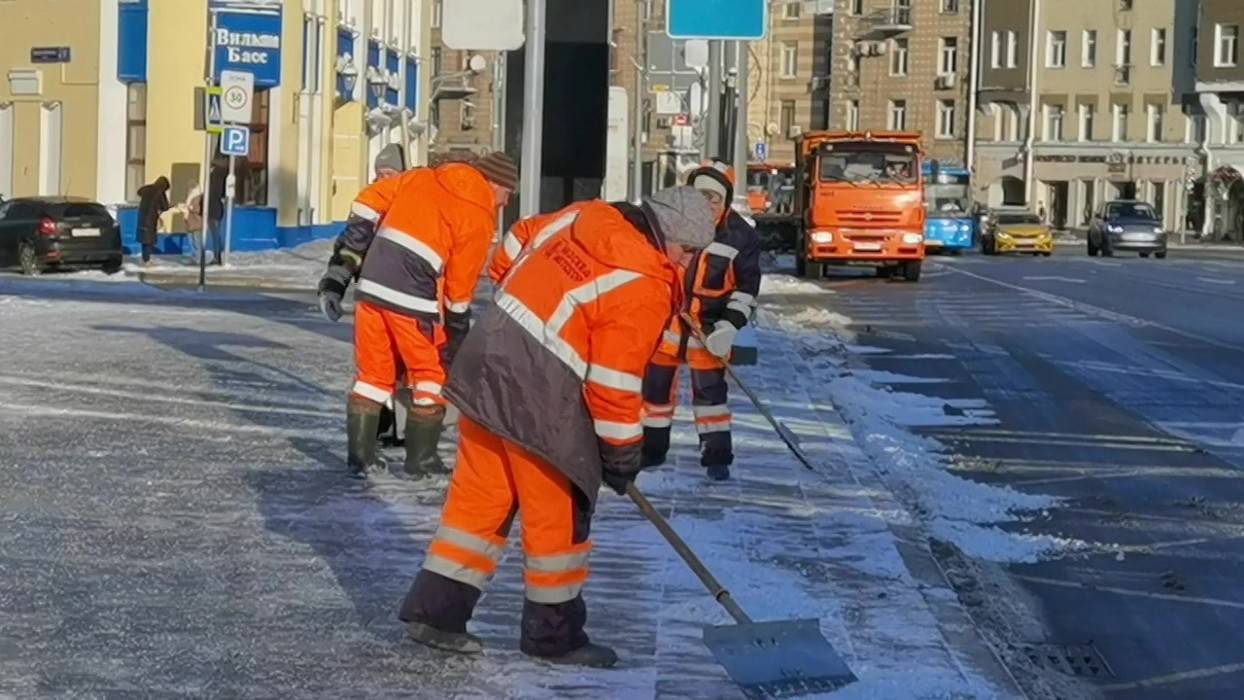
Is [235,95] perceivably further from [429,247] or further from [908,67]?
[908,67]

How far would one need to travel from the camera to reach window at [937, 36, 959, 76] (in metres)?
89.1

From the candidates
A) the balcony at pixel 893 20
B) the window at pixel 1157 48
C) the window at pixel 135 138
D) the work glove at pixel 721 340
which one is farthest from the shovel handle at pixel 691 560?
the balcony at pixel 893 20

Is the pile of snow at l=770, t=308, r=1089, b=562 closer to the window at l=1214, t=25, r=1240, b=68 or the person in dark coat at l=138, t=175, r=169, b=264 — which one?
the person in dark coat at l=138, t=175, r=169, b=264

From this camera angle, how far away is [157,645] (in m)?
7.20

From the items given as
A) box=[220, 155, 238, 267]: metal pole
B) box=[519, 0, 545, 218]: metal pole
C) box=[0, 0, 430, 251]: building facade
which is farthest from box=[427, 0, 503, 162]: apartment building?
box=[519, 0, 545, 218]: metal pole

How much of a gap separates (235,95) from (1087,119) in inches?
2390

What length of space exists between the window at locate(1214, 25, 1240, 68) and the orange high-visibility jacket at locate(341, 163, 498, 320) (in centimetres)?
7339

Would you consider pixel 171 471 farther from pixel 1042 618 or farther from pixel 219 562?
pixel 1042 618

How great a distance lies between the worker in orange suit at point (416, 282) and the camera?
10.3m

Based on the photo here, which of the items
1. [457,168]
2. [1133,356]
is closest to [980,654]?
[457,168]

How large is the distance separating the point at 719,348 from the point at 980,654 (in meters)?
4.33

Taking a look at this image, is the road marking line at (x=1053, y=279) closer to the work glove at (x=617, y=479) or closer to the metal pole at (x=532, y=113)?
the metal pole at (x=532, y=113)

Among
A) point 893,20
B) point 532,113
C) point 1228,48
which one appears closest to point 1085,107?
point 1228,48

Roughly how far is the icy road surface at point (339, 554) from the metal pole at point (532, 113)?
5.31 feet
